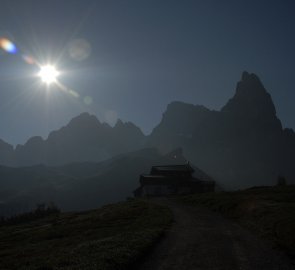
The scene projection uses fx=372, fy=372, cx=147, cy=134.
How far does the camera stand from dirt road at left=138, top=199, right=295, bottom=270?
60.5 feet

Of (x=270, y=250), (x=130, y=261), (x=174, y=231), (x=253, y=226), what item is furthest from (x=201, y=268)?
(x=253, y=226)

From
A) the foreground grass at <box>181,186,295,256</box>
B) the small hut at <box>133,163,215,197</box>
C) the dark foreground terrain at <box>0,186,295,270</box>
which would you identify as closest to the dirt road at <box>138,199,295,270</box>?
the dark foreground terrain at <box>0,186,295,270</box>

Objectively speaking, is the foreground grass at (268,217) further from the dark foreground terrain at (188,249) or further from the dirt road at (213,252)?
the dirt road at (213,252)

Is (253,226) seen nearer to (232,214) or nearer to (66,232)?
(232,214)

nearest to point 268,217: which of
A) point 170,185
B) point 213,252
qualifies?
point 213,252

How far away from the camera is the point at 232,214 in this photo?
136 feet

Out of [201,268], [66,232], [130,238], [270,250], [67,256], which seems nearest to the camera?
[201,268]

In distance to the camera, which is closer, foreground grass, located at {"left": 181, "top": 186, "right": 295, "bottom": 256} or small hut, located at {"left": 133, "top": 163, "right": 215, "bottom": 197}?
foreground grass, located at {"left": 181, "top": 186, "right": 295, "bottom": 256}

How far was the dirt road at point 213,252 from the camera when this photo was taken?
18453mm

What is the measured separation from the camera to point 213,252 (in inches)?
832

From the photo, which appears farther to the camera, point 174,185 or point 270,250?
point 174,185

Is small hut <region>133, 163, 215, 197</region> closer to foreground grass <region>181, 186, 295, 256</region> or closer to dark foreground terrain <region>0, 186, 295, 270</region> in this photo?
foreground grass <region>181, 186, 295, 256</region>

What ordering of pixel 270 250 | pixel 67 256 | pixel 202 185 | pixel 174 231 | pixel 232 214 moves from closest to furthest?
pixel 67 256, pixel 270 250, pixel 174 231, pixel 232 214, pixel 202 185

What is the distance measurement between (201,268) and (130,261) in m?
3.62
